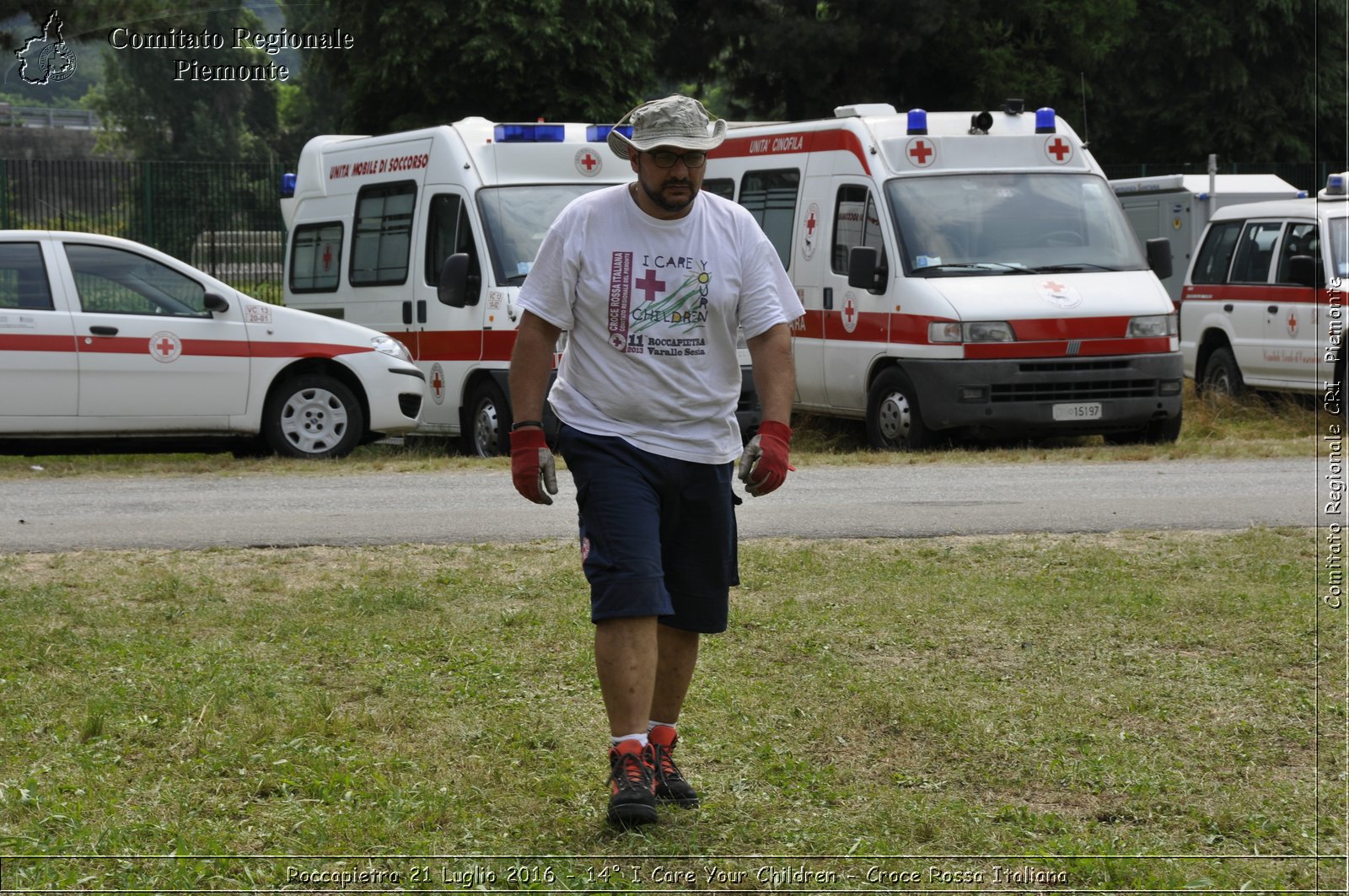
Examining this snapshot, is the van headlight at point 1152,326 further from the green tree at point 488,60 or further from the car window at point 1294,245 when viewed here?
the green tree at point 488,60

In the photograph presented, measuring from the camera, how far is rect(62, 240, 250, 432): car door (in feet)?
39.3

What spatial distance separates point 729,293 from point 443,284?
881cm

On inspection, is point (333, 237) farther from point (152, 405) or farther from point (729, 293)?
point (729, 293)

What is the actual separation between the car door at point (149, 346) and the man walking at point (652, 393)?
812 cm

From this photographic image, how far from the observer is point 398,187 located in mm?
14508

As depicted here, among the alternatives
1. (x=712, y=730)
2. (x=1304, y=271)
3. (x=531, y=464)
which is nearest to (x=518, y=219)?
(x=1304, y=271)

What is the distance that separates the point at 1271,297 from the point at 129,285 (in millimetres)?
9464

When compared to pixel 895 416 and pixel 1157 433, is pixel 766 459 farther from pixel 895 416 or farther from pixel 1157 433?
pixel 1157 433

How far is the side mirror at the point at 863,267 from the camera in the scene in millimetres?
13273

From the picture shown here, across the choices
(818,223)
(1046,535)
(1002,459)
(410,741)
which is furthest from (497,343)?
(410,741)

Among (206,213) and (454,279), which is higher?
(206,213)

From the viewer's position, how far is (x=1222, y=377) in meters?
16.5

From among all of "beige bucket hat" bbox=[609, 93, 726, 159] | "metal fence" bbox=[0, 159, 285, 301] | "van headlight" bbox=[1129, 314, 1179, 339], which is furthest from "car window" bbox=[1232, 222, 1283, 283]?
"beige bucket hat" bbox=[609, 93, 726, 159]

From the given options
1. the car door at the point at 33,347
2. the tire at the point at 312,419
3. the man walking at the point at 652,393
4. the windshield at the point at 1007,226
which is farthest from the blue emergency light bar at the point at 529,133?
the man walking at the point at 652,393
